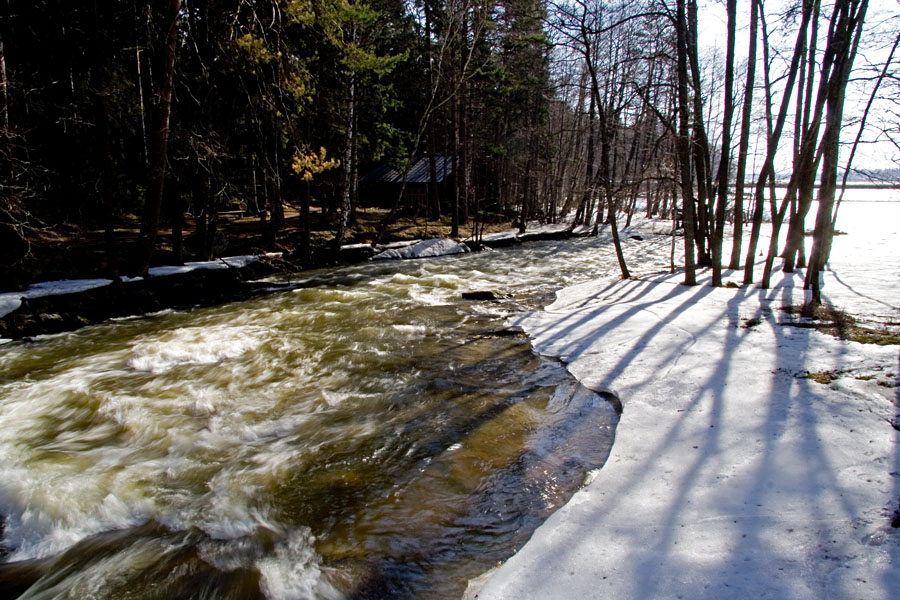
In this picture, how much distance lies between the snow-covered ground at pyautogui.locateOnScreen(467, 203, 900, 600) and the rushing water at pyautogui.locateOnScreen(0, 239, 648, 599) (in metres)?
0.43

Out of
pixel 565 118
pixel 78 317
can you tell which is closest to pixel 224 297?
pixel 78 317

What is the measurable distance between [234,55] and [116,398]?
8423mm

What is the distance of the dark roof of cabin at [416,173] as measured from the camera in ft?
100

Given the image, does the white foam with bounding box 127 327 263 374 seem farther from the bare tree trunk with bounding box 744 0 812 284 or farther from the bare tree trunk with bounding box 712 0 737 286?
the bare tree trunk with bounding box 744 0 812 284

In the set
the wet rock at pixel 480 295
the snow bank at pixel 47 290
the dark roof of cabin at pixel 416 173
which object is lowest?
the wet rock at pixel 480 295

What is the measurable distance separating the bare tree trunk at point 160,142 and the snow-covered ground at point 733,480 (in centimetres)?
944

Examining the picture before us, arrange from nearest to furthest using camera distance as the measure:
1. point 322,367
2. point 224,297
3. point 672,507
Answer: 1. point 672,507
2. point 322,367
3. point 224,297

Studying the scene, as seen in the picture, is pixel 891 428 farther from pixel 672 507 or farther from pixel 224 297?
pixel 224 297

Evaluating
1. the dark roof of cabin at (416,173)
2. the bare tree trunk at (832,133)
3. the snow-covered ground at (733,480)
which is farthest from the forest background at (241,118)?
the dark roof of cabin at (416,173)

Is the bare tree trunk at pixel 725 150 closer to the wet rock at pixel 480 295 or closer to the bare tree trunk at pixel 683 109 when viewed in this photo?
the bare tree trunk at pixel 683 109

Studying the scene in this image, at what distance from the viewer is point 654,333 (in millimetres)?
7344

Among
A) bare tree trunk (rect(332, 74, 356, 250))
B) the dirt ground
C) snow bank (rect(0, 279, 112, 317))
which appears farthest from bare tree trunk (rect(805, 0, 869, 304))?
bare tree trunk (rect(332, 74, 356, 250))

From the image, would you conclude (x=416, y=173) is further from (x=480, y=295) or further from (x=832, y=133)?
(x=832, y=133)

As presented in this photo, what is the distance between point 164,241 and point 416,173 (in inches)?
735
